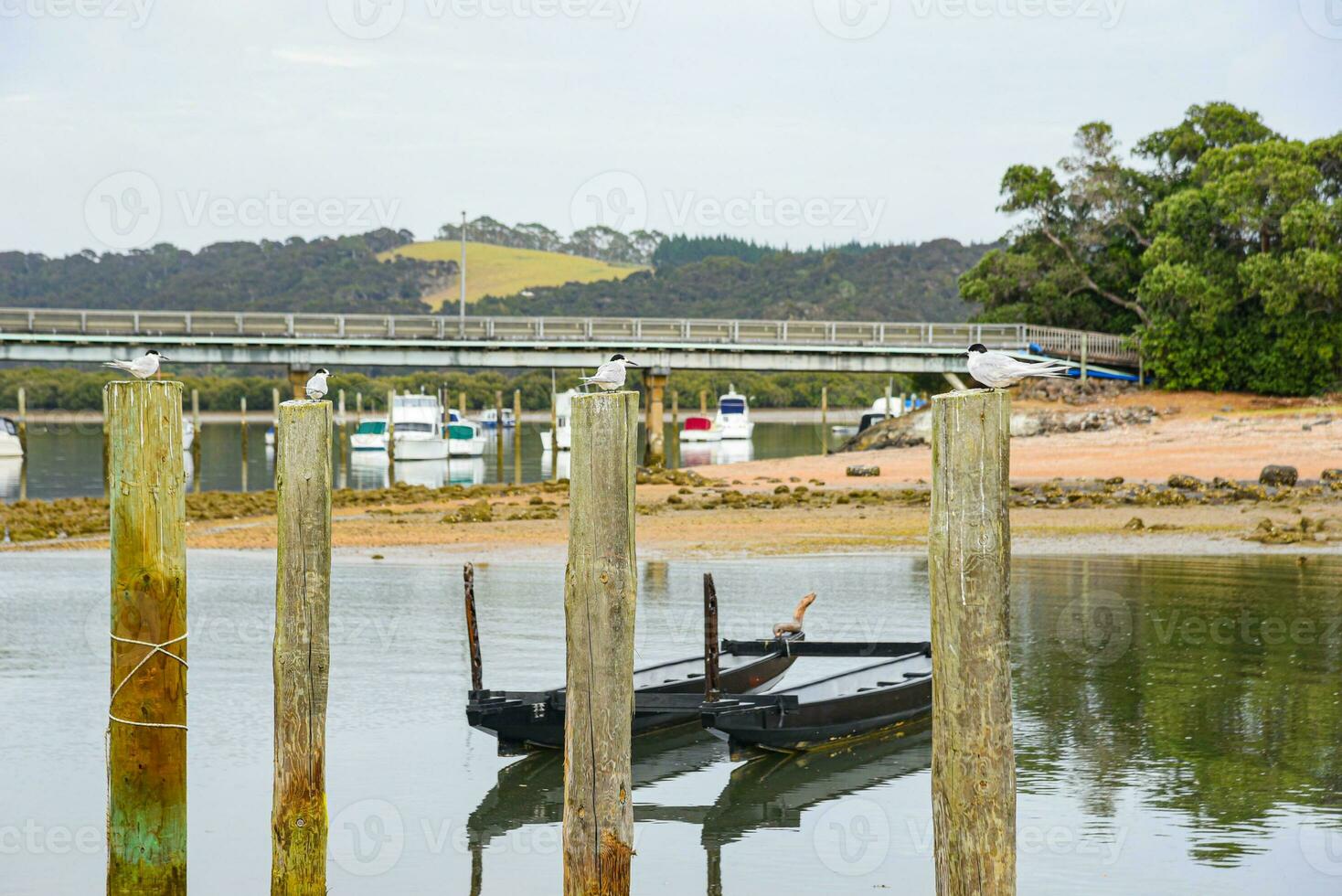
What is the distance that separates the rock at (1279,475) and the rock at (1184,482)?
1.50m

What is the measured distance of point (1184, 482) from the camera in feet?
117

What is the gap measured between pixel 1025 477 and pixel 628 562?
3318cm

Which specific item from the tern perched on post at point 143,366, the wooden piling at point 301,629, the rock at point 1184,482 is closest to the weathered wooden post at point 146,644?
the wooden piling at point 301,629

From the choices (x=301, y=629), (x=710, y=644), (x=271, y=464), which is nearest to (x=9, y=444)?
(x=271, y=464)

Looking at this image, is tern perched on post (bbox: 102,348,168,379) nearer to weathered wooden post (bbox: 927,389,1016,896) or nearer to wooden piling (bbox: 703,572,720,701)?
wooden piling (bbox: 703,572,720,701)

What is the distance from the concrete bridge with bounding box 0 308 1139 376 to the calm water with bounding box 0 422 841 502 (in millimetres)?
4555

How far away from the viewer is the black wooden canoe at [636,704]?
13.2 metres

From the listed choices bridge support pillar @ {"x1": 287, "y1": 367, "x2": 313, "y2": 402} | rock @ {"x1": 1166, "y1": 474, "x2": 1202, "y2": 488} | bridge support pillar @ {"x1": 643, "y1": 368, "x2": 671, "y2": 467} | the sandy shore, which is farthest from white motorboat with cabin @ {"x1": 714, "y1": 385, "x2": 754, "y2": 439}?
rock @ {"x1": 1166, "y1": 474, "x2": 1202, "y2": 488}

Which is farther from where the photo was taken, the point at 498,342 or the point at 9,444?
the point at 9,444

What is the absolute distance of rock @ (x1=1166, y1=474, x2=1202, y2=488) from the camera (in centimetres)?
3533

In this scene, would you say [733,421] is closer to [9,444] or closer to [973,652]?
[9,444]

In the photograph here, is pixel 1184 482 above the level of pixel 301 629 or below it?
below

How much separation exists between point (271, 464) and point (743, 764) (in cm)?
5769

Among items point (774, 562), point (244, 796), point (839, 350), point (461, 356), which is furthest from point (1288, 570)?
point (461, 356)
